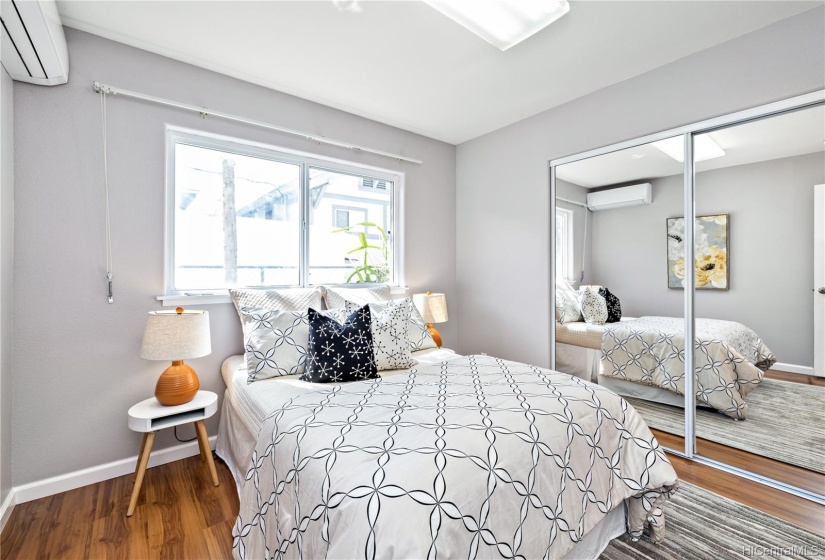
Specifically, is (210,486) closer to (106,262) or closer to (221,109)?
(106,262)

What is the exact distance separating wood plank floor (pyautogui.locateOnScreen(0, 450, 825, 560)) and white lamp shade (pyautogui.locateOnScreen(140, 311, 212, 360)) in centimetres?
78

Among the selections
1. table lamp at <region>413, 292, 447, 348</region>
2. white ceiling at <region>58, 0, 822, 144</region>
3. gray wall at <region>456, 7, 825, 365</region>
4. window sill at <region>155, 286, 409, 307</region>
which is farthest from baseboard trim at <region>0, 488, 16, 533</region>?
gray wall at <region>456, 7, 825, 365</region>

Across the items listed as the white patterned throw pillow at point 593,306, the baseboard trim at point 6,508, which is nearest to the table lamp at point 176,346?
the baseboard trim at point 6,508

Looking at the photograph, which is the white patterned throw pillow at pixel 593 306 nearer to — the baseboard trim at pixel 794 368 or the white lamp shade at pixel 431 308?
the baseboard trim at pixel 794 368

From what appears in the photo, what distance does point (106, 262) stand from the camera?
2.25 meters

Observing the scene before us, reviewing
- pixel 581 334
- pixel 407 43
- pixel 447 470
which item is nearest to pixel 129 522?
pixel 447 470

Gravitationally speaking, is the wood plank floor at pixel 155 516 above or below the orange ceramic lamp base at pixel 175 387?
below

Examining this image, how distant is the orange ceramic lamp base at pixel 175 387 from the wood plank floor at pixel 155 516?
1.71 ft

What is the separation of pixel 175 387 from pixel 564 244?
→ 2.99 m

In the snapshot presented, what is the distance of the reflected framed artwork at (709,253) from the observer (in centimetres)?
241

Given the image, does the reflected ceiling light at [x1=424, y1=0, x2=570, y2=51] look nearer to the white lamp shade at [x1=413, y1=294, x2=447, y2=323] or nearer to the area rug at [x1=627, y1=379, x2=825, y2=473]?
the white lamp shade at [x1=413, y1=294, x2=447, y2=323]

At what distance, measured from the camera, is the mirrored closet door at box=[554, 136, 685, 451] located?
8.48 ft

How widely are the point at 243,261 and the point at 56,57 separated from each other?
1455mm

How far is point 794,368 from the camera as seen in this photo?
223 cm
